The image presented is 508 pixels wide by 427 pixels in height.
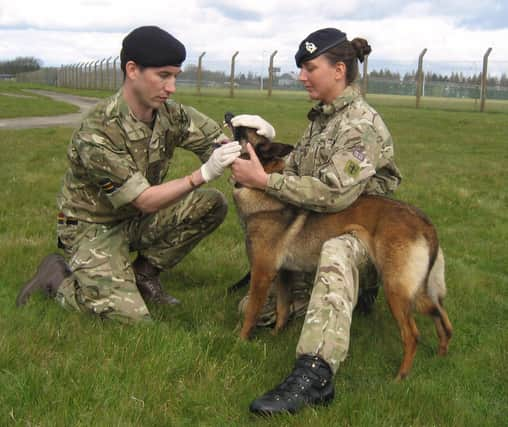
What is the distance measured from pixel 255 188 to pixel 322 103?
763mm

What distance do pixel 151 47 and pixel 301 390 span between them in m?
2.36

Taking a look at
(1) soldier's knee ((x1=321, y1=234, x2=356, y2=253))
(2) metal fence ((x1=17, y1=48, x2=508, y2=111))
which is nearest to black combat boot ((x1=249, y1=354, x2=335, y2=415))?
(1) soldier's knee ((x1=321, y1=234, x2=356, y2=253))

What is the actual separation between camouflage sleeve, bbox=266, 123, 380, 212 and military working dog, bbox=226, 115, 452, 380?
0.19 m

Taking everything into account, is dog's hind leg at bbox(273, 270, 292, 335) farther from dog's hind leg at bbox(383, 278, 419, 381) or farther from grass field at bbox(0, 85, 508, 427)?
dog's hind leg at bbox(383, 278, 419, 381)

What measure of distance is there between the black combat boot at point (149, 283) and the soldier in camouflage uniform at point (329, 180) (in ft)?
4.20

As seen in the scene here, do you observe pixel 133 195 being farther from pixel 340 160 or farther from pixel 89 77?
pixel 89 77

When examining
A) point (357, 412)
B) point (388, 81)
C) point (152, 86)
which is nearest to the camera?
point (357, 412)

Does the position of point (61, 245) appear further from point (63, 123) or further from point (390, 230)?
point (63, 123)

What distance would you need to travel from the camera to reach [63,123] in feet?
54.8

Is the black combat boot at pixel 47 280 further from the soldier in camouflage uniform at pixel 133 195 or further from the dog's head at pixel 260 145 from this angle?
the dog's head at pixel 260 145

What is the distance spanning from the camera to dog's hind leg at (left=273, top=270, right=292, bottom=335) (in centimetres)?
435

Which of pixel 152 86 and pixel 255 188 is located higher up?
pixel 152 86

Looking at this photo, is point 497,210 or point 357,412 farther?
point 497,210

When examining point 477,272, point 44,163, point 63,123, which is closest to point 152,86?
point 477,272
